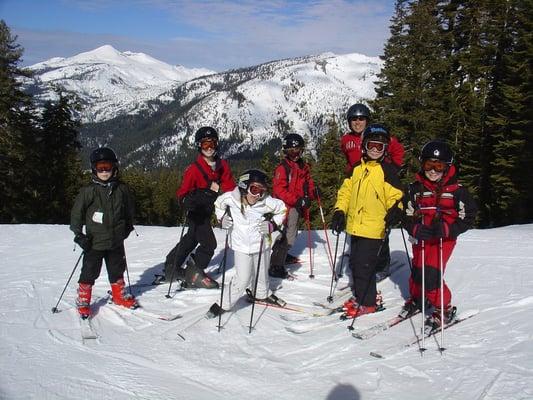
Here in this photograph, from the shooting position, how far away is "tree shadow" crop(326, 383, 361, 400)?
3.90 metres

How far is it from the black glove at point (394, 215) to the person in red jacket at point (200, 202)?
287cm

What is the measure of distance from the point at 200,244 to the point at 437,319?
12.6 feet

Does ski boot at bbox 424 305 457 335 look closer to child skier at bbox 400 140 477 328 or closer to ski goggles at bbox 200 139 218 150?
child skier at bbox 400 140 477 328

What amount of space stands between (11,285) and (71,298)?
5.16 feet

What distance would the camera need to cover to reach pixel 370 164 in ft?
18.2

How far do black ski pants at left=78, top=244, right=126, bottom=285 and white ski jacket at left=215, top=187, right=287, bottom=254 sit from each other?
1568mm

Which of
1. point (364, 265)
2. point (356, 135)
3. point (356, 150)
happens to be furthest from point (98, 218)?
point (356, 135)

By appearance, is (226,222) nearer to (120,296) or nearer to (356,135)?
(120,296)

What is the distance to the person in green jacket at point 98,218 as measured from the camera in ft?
18.6

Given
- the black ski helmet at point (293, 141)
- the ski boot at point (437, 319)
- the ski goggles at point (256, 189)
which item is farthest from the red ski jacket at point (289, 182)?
the ski boot at point (437, 319)

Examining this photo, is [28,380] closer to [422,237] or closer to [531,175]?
[422,237]

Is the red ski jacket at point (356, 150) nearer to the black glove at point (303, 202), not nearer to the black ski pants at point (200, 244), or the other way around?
the black glove at point (303, 202)

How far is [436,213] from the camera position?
500 cm

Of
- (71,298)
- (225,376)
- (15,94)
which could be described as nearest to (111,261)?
(71,298)
